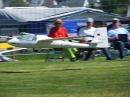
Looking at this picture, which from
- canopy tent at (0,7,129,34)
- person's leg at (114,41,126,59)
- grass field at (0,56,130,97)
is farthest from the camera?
canopy tent at (0,7,129,34)

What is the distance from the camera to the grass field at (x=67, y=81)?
850 cm

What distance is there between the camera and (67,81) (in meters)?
9.48

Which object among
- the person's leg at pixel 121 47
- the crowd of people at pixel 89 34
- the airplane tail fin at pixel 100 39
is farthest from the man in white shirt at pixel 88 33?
the airplane tail fin at pixel 100 39

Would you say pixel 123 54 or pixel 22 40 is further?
pixel 123 54

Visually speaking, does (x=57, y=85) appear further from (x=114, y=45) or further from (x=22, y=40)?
(x=114, y=45)

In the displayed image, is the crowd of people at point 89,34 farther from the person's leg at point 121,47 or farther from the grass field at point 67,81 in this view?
the grass field at point 67,81

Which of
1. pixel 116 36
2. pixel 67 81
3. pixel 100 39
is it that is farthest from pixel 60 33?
pixel 67 81

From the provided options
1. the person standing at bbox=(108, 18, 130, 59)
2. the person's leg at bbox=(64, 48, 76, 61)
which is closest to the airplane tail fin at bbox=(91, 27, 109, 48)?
the person's leg at bbox=(64, 48, 76, 61)

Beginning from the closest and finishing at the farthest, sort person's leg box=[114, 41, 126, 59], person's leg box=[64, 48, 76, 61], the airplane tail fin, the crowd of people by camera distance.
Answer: the airplane tail fin
person's leg box=[64, 48, 76, 61]
the crowd of people
person's leg box=[114, 41, 126, 59]

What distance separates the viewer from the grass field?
27.9ft

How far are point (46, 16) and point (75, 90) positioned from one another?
69.0 feet

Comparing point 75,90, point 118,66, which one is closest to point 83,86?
point 75,90

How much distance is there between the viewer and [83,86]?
9.01 m

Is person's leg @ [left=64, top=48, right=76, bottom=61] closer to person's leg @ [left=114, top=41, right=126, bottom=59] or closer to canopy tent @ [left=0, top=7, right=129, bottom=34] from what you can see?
person's leg @ [left=114, top=41, right=126, bottom=59]
